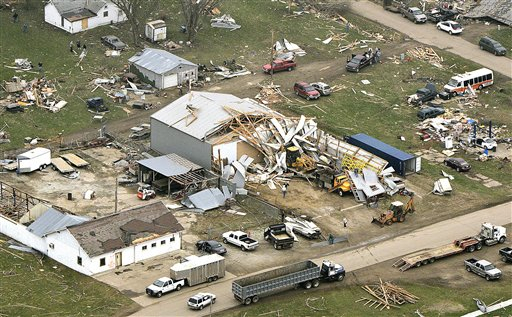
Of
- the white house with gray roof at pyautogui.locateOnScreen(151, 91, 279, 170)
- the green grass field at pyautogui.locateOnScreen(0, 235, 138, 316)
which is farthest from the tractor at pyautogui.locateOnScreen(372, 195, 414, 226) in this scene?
the green grass field at pyautogui.locateOnScreen(0, 235, 138, 316)

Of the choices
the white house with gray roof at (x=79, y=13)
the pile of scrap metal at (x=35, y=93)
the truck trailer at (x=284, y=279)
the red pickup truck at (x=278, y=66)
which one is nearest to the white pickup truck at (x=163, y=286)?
the truck trailer at (x=284, y=279)

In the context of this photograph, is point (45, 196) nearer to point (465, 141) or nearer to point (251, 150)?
point (251, 150)

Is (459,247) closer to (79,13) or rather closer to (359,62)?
(359,62)

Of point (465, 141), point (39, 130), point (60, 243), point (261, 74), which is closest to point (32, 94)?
point (39, 130)

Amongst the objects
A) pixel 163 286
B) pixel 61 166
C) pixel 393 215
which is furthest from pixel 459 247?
pixel 61 166

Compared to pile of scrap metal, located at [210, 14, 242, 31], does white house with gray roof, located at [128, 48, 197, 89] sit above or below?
above

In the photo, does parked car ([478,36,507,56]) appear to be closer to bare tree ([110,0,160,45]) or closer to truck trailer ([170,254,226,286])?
bare tree ([110,0,160,45])
